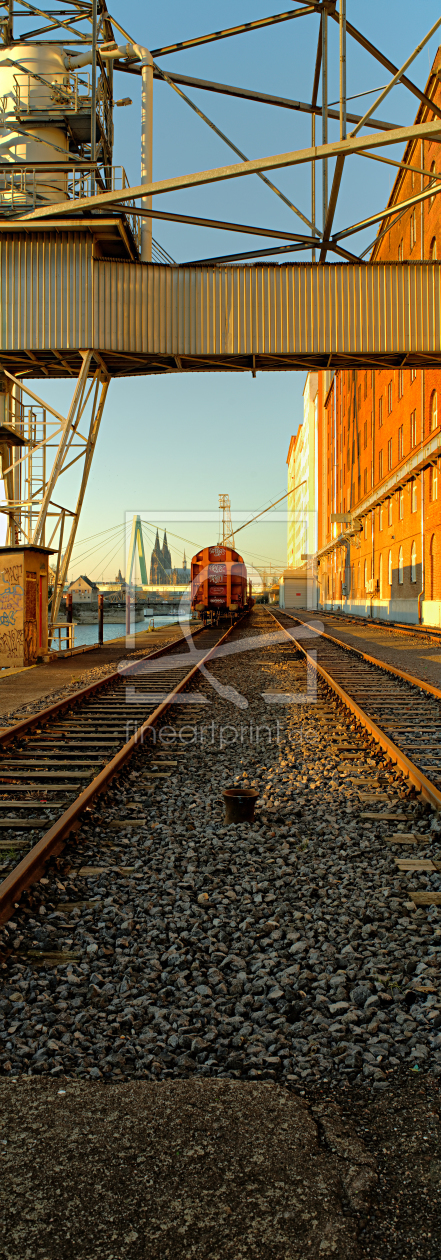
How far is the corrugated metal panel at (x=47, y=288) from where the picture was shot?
53.6 ft

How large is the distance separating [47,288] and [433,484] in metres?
15.8

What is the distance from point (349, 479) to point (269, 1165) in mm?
55938

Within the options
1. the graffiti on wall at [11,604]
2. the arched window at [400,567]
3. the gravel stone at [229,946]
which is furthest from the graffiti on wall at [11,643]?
the arched window at [400,567]

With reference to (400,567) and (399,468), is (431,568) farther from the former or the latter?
(399,468)

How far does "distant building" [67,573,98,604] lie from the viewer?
102562 mm

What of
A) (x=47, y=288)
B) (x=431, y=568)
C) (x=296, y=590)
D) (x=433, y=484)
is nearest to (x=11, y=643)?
(x=47, y=288)

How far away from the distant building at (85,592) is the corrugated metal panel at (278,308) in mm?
80305

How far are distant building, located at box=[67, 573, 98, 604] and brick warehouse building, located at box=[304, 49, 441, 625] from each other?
52.8 metres

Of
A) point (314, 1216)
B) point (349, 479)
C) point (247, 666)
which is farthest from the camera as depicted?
point (349, 479)

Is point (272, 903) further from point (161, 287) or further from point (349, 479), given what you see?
point (349, 479)

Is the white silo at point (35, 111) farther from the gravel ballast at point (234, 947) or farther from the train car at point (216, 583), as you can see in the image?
the gravel ballast at point (234, 947)

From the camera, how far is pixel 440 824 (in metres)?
4.50

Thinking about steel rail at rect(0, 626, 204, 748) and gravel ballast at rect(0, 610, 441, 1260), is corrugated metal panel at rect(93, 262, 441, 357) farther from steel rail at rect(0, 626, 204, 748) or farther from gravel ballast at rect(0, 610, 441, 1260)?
gravel ballast at rect(0, 610, 441, 1260)

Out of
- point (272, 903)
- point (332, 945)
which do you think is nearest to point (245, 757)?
point (272, 903)
